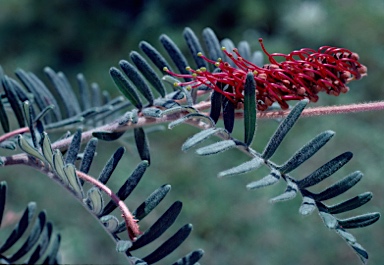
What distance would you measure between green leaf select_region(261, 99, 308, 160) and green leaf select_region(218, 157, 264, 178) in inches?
0.6

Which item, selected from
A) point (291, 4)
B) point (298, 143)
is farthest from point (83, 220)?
point (291, 4)

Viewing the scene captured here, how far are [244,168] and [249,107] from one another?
6 centimetres

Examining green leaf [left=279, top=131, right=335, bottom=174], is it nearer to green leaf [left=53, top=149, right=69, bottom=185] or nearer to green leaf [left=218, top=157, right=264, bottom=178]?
green leaf [left=218, top=157, right=264, bottom=178]

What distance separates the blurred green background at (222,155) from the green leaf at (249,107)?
0.26 m

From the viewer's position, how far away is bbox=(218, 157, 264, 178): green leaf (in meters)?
0.43

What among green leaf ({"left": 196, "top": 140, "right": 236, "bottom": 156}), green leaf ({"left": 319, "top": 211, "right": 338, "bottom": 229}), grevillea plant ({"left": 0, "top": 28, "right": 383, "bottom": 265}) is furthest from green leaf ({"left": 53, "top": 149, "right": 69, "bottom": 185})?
green leaf ({"left": 319, "top": 211, "right": 338, "bottom": 229})

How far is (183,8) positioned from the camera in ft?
10.3

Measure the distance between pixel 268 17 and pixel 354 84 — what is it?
798 mm

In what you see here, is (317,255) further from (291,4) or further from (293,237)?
(291,4)

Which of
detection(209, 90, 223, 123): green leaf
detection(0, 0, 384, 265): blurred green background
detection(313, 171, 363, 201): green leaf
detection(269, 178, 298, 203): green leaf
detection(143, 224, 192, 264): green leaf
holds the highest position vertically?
detection(209, 90, 223, 123): green leaf

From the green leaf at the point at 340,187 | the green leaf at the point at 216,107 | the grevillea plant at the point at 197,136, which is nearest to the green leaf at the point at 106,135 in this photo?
the grevillea plant at the point at 197,136

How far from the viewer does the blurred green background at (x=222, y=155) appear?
1.86m

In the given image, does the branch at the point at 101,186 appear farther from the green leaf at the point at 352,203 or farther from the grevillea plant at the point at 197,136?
the green leaf at the point at 352,203

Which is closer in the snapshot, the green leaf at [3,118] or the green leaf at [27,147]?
the green leaf at [27,147]
